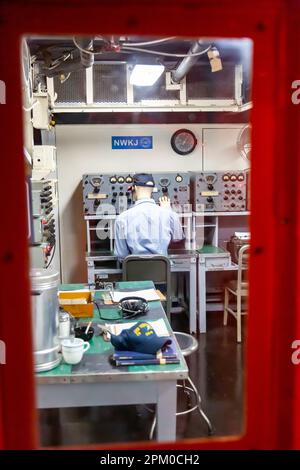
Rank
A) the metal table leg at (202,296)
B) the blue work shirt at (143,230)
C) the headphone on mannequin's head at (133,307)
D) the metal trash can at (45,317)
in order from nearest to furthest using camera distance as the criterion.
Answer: the metal trash can at (45,317) < the headphone on mannequin's head at (133,307) < the blue work shirt at (143,230) < the metal table leg at (202,296)

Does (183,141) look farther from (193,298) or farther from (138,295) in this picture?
(138,295)

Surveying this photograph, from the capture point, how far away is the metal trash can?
5.21 feet

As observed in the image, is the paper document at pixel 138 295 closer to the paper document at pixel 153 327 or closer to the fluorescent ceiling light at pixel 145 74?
the paper document at pixel 153 327

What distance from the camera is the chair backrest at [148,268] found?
140 inches

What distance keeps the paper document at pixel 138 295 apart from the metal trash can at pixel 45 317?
875 millimetres

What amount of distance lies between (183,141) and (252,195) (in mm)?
4122

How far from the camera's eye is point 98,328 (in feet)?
7.18

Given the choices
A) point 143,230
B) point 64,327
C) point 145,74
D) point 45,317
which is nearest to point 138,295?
point 64,327

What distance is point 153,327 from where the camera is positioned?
213cm

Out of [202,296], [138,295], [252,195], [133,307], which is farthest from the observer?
[202,296]

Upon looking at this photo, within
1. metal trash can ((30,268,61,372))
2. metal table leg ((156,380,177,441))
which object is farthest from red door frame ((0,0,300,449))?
metal table leg ((156,380,177,441))

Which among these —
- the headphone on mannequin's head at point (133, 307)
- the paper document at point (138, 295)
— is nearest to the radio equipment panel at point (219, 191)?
the paper document at point (138, 295)

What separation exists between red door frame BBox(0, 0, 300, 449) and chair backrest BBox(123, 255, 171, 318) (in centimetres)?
264
